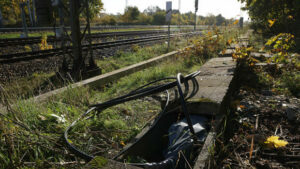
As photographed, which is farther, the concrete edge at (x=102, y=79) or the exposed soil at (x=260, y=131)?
the concrete edge at (x=102, y=79)

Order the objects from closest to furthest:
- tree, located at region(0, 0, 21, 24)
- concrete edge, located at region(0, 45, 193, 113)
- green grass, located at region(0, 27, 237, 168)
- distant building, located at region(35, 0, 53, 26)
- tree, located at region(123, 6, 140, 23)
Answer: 1. green grass, located at region(0, 27, 237, 168)
2. concrete edge, located at region(0, 45, 193, 113)
3. distant building, located at region(35, 0, 53, 26)
4. tree, located at region(0, 0, 21, 24)
5. tree, located at region(123, 6, 140, 23)

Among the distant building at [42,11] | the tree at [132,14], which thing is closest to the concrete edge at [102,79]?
the distant building at [42,11]

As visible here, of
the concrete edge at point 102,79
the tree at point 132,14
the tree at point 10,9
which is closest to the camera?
the concrete edge at point 102,79

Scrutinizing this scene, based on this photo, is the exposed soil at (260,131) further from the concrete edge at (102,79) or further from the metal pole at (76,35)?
the metal pole at (76,35)

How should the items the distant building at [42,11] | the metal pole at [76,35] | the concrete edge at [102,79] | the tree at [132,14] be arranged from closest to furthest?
the concrete edge at [102,79], the distant building at [42,11], the metal pole at [76,35], the tree at [132,14]

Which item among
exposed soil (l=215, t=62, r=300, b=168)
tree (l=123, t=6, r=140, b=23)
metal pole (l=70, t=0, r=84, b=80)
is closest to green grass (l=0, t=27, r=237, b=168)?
exposed soil (l=215, t=62, r=300, b=168)

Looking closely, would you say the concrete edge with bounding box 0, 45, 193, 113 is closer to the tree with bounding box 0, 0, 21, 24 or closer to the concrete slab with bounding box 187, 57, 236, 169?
the concrete slab with bounding box 187, 57, 236, 169

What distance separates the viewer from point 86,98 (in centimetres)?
330

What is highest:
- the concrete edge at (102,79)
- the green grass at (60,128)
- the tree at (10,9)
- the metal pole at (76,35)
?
the tree at (10,9)

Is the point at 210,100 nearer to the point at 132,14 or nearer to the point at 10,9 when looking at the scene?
the point at 10,9

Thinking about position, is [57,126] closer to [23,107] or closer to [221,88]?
[23,107]

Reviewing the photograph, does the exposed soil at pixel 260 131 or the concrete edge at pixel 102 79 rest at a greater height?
the concrete edge at pixel 102 79

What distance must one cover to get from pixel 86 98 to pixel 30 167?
69.6 inches

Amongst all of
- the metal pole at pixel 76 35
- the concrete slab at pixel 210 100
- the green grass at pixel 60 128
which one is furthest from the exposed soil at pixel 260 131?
the metal pole at pixel 76 35
